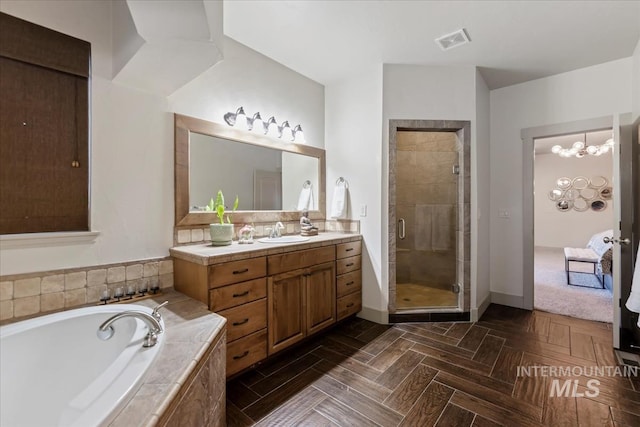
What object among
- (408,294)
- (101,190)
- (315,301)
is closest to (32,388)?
(101,190)

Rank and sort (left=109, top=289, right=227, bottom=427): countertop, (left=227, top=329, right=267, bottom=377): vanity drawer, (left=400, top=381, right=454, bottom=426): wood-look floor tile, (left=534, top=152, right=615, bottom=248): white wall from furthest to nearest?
1. (left=534, top=152, right=615, bottom=248): white wall
2. (left=227, top=329, right=267, bottom=377): vanity drawer
3. (left=400, top=381, right=454, bottom=426): wood-look floor tile
4. (left=109, top=289, right=227, bottom=427): countertop

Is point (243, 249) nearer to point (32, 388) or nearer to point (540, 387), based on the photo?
point (32, 388)

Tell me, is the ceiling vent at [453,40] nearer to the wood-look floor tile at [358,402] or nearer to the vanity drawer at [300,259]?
the vanity drawer at [300,259]

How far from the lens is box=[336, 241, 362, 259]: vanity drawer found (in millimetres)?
2670

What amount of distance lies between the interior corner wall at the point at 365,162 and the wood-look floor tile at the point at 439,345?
35cm

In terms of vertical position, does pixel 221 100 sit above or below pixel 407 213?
above

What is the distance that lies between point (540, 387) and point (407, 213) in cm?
196

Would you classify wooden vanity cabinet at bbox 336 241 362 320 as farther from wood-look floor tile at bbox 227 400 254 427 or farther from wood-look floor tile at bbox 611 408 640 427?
wood-look floor tile at bbox 611 408 640 427

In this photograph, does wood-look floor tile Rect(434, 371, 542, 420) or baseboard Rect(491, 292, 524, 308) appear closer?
wood-look floor tile Rect(434, 371, 542, 420)

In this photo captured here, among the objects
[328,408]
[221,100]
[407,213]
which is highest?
[221,100]

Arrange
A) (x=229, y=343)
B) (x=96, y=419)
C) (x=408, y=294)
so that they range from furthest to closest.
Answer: (x=408, y=294)
(x=229, y=343)
(x=96, y=419)

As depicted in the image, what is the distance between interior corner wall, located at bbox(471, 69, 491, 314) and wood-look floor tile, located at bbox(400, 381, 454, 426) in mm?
1346

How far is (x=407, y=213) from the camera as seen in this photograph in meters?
3.37

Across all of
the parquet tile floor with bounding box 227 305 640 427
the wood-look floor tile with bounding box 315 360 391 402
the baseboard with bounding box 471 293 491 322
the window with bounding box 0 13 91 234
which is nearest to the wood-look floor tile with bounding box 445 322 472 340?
the parquet tile floor with bounding box 227 305 640 427
